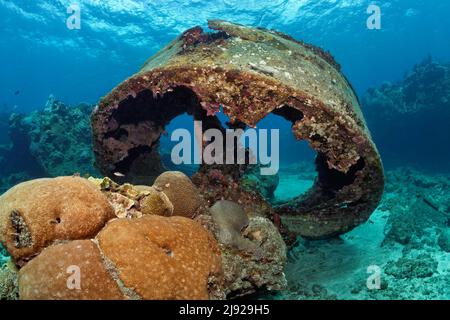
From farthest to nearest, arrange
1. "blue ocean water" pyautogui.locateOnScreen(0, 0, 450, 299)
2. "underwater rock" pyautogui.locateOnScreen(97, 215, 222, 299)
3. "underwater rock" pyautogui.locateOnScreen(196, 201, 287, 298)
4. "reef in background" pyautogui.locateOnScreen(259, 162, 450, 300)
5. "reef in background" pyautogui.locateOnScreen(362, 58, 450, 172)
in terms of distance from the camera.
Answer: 1. "reef in background" pyautogui.locateOnScreen(362, 58, 450, 172)
2. "blue ocean water" pyautogui.locateOnScreen(0, 0, 450, 299)
3. "reef in background" pyautogui.locateOnScreen(259, 162, 450, 300)
4. "underwater rock" pyautogui.locateOnScreen(196, 201, 287, 298)
5. "underwater rock" pyautogui.locateOnScreen(97, 215, 222, 299)

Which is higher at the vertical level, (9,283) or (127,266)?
(127,266)

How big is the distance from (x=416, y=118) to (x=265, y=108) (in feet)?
62.5

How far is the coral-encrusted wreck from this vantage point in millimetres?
4754

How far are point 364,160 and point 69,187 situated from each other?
4.08m

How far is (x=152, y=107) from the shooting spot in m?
7.13

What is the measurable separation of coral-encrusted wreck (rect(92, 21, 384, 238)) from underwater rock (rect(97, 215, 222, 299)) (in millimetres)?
1818

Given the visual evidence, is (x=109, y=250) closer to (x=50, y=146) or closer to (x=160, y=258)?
(x=160, y=258)

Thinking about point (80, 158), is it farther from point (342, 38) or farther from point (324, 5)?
point (342, 38)

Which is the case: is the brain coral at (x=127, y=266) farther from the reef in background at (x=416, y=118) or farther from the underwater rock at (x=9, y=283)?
the reef in background at (x=416, y=118)

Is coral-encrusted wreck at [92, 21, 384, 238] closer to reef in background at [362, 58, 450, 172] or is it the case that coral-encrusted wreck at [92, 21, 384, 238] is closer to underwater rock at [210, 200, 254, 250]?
underwater rock at [210, 200, 254, 250]

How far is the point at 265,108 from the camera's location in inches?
187

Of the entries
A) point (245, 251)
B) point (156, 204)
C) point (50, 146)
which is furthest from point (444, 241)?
point (50, 146)

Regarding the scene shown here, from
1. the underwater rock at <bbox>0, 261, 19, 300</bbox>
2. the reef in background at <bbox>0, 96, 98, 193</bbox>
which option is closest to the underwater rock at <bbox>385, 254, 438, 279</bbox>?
the underwater rock at <bbox>0, 261, 19, 300</bbox>
